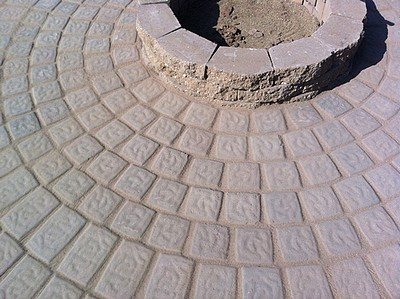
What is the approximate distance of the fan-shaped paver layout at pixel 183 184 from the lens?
7.29 ft

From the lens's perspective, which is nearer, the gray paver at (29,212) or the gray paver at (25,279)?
the gray paver at (25,279)

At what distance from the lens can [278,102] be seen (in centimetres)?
309

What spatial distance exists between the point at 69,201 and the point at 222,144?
42.6 inches

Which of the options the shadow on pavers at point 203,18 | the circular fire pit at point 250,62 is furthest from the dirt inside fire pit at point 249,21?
the circular fire pit at point 250,62

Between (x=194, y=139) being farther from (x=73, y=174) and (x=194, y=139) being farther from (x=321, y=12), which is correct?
(x=321, y=12)

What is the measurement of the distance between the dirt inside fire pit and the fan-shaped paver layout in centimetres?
71

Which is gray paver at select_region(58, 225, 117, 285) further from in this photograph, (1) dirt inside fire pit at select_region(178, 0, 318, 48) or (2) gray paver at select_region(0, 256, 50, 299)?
(1) dirt inside fire pit at select_region(178, 0, 318, 48)

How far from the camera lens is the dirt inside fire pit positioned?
12.5 feet

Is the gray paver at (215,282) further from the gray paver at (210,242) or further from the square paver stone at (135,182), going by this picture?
the square paver stone at (135,182)

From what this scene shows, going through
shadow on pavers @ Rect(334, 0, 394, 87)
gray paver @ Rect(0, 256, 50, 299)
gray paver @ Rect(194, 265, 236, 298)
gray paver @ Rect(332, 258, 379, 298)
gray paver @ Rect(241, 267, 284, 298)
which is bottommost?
gray paver @ Rect(0, 256, 50, 299)

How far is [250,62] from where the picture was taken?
116 inches

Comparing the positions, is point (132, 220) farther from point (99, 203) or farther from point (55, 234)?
point (55, 234)

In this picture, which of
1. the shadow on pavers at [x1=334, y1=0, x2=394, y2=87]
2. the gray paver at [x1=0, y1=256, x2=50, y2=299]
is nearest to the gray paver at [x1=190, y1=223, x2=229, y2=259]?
the gray paver at [x1=0, y1=256, x2=50, y2=299]

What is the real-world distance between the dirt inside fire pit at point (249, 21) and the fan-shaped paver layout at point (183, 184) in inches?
27.8
